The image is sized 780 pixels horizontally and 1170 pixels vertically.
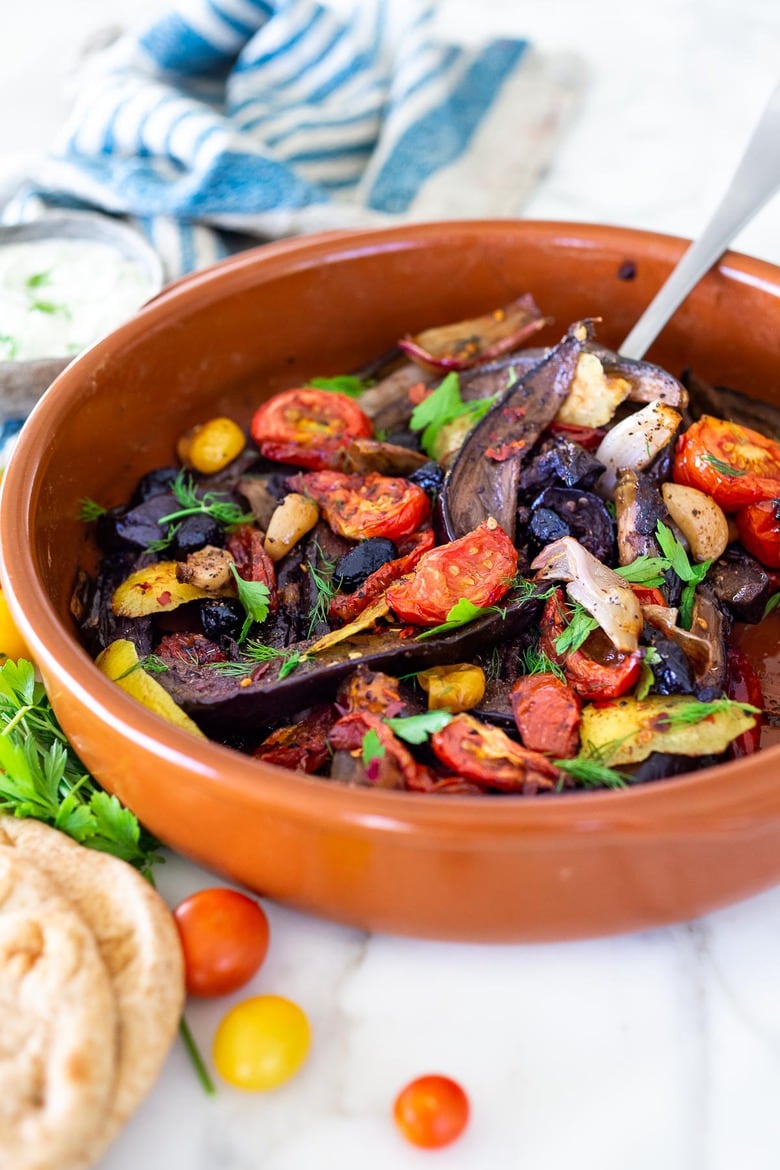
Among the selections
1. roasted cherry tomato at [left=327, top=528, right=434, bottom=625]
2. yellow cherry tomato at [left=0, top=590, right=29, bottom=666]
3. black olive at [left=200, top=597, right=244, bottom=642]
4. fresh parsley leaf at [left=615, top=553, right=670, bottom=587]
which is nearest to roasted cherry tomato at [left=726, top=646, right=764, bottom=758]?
fresh parsley leaf at [left=615, top=553, right=670, bottom=587]

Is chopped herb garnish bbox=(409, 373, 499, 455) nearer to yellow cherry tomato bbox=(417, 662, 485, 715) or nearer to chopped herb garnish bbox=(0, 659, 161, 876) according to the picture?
yellow cherry tomato bbox=(417, 662, 485, 715)

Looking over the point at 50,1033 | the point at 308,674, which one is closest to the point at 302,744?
the point at 308,674

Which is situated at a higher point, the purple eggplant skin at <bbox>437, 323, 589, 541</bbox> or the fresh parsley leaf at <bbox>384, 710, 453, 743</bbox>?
the purple eggplant skin at <bbox>437, 323, 589, 541</bbox>

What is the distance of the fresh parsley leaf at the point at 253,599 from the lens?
8.21 feet

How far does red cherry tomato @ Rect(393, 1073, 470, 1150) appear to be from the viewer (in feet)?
5.96

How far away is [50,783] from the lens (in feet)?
7.52

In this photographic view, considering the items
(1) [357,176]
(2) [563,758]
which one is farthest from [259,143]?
(2) [563,758]

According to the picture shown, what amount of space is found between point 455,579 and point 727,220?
1.45 metres

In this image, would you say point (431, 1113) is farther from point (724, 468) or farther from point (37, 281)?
point (37, 281)

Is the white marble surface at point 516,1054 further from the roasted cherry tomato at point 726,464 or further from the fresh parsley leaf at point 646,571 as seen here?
the roasted cherry tomato at point 726,464

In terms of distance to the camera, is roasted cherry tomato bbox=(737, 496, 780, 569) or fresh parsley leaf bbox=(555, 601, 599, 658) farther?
roasted cherry tomato bbox=(737, 496, 780, 569)

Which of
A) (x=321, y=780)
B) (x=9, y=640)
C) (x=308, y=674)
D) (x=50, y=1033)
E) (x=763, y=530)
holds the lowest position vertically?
(x=9, y=640)

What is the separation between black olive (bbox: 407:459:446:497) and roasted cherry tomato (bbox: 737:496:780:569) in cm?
75

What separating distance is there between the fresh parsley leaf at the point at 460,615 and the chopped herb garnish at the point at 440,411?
76cm
